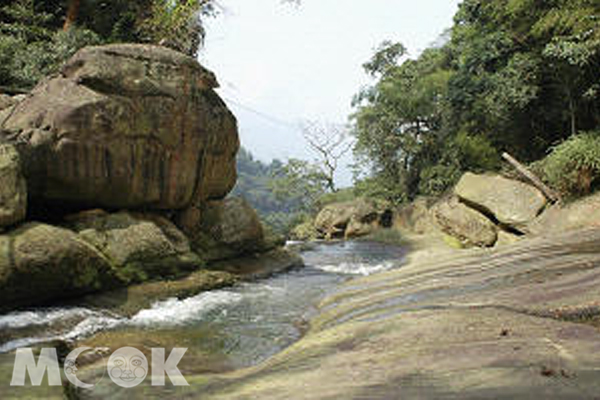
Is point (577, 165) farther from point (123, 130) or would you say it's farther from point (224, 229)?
point (123, 130)

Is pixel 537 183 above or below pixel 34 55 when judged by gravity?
below

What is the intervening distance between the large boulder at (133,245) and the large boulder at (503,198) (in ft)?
34.4

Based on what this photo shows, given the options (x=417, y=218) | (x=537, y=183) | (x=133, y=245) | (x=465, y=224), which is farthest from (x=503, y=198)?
(x=133, y=245)

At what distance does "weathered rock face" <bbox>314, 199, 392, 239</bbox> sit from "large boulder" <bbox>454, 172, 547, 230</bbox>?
693 centimetres

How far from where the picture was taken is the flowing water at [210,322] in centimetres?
611

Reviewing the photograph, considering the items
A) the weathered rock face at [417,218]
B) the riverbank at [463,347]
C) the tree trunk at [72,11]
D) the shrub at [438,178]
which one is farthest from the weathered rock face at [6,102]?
the shrub at [438,178]

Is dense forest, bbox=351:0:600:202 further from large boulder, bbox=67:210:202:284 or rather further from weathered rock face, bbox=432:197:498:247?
large boulder, bbox=67:210:202:284

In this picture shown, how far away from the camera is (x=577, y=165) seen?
12922 mm

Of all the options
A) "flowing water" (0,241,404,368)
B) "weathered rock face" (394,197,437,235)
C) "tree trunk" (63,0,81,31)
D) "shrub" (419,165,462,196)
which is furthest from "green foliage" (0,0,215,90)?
"shrub" (419,165,462,196)

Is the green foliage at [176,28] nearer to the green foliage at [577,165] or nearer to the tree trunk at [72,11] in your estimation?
the tree trunk at [72,11]

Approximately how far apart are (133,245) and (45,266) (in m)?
1.98

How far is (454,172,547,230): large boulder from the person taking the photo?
558 inches

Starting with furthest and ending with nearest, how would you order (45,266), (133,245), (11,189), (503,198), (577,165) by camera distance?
1. (503,198)
2. (577,165)
3. (133,245)
4. (11,189)
5. (45,266)

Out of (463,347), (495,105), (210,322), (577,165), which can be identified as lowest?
(210,322)
